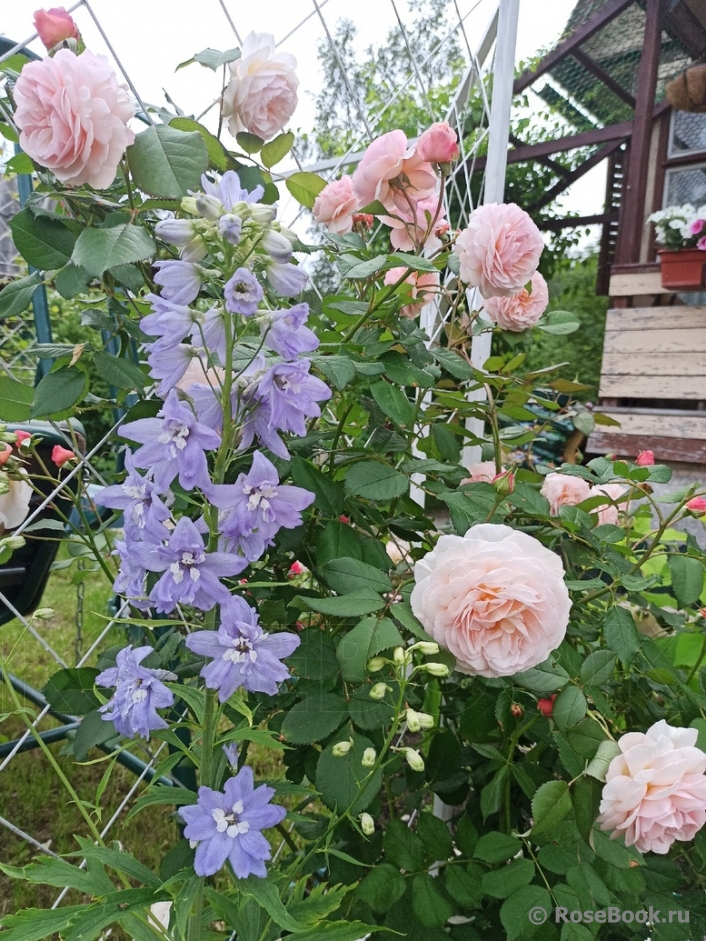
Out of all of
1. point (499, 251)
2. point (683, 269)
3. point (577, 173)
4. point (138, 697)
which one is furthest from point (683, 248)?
point (138, 697)

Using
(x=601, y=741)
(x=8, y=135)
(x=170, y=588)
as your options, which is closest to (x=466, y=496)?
(x=601, y=741)

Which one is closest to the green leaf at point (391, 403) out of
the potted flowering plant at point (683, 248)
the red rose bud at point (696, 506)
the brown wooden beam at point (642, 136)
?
the red rose bud at point (696, 506)

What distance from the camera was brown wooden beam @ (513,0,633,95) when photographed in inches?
166

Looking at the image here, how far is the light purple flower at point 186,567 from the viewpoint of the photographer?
1.55 ft

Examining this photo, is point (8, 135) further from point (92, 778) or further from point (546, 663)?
point (92, 778)

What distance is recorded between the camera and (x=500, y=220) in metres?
0.84

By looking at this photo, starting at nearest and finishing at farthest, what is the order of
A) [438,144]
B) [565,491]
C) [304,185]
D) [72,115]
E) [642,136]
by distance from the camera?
1. [72,115]
2. [438,144]
3. [304,185]
4. [565,491]
5. [642,136]

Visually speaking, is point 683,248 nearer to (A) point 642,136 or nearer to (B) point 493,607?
(A) point 642,136

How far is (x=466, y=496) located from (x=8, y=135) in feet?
2.21

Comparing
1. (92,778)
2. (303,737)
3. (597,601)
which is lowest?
(92,778)

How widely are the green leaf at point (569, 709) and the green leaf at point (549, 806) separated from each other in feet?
0.20

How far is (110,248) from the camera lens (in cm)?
60

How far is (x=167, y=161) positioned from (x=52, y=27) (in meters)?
0.19

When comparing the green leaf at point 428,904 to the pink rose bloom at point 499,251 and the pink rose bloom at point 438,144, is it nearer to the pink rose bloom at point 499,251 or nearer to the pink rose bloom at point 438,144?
the pink rose bloom at point 499,251
